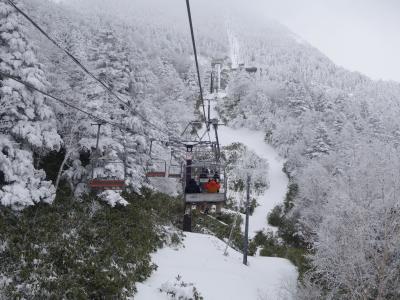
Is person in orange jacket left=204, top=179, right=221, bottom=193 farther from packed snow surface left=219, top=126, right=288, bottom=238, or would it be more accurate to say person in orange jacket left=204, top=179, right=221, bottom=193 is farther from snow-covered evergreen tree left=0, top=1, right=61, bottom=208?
packed snow surface left=219, top=126, right=288, bottom=238

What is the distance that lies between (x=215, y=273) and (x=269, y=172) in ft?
125

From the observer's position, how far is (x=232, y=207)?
158 ft

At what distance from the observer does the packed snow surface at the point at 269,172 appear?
4559 centimetres

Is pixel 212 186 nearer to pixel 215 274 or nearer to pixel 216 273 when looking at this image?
pixel 215 274

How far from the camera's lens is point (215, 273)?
21.1 m

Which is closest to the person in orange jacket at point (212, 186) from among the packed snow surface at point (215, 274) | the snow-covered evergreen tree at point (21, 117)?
→ the packed snow surface at point (215, 274)

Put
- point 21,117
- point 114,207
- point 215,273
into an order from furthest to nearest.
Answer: point 114,207 → point 215,273 → point 21,117

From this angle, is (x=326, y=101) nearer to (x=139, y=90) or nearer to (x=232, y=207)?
(x=232, y=207)

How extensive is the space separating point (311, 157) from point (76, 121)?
37179 mm

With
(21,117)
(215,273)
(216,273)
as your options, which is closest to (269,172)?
(216,273)

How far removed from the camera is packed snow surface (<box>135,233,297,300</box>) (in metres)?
17.6

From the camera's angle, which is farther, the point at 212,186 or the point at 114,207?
the point at 114,207

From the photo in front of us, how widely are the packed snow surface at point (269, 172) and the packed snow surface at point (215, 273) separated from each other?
1331 cm

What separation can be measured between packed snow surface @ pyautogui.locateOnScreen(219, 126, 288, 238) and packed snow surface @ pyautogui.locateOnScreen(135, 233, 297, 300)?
43.7 ft
